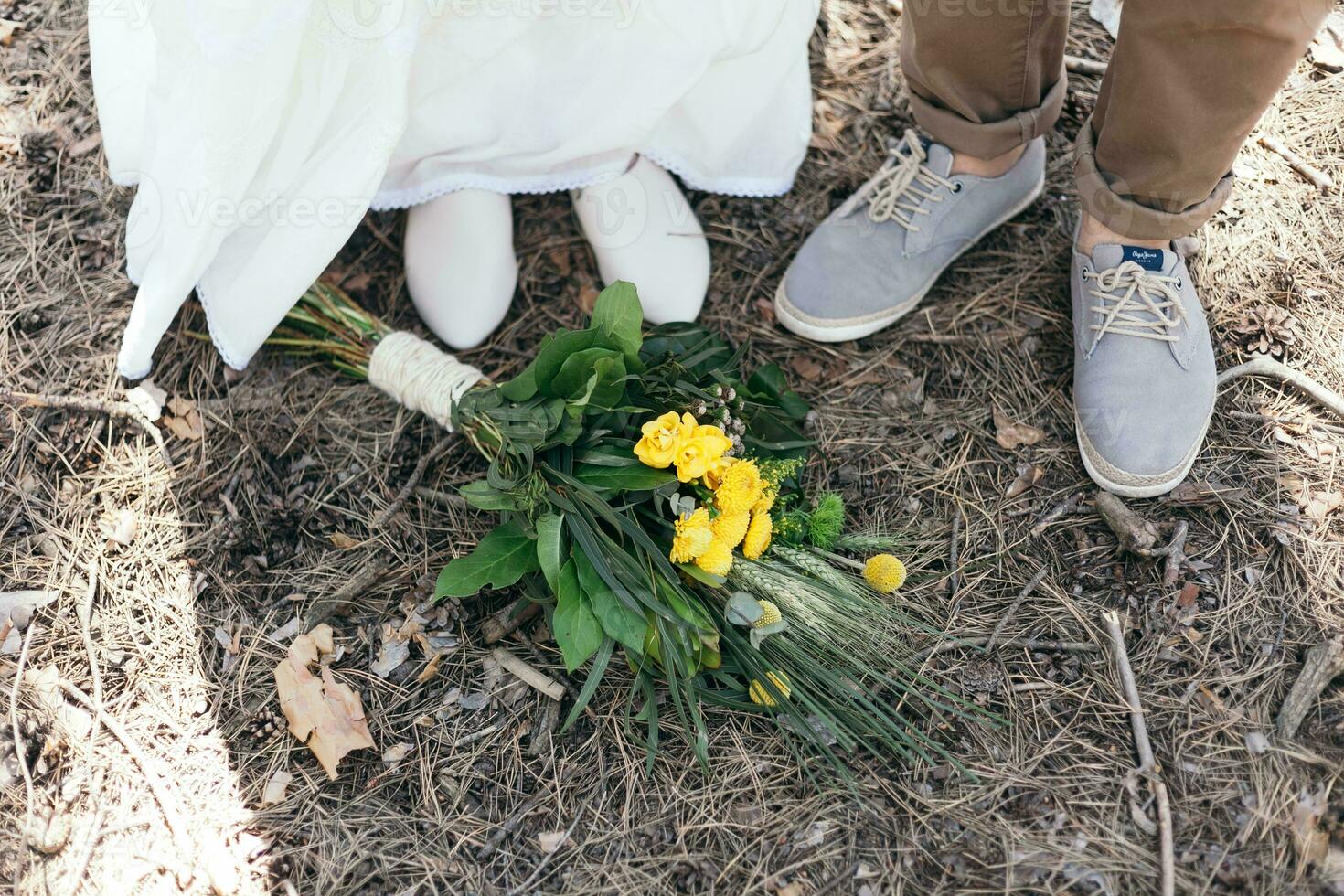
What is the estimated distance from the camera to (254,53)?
3.79 ft

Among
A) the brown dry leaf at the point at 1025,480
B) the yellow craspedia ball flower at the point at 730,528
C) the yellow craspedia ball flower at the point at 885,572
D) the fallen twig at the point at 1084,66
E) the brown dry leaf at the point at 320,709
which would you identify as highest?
the fallen twig at the point at 1084,66

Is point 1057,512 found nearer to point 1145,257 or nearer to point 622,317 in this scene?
point 1145,257

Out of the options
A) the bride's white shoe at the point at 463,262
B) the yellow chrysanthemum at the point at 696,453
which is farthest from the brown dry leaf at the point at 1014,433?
the bride's white shoe at the point at 463,262

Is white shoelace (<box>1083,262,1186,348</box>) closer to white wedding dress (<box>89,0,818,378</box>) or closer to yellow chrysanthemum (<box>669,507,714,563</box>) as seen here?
white wedding dress (<box>89,0,818,378</box>)

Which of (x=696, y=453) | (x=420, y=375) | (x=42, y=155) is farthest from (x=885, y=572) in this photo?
(x=42, y=155)

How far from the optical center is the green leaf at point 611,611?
3.84 feet

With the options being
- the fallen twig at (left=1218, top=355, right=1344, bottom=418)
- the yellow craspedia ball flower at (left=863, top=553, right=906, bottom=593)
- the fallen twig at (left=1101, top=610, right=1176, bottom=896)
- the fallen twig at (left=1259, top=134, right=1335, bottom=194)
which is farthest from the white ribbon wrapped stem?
the fallen twig at (left=1259, top=134, right=1335, bottom=194)

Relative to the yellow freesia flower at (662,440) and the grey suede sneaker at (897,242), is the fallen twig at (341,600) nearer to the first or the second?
the yellow freesia flower at (662,440)

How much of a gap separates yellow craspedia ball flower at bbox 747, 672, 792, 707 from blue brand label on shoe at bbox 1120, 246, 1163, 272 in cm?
84

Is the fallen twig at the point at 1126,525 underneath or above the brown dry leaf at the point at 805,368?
underneath

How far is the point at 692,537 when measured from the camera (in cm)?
115

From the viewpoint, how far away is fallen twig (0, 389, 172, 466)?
1.52m

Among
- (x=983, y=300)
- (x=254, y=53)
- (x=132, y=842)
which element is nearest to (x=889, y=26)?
(x=983, y=300)

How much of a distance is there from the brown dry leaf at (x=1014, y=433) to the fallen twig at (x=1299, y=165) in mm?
705
